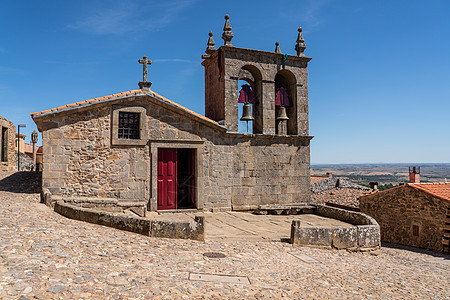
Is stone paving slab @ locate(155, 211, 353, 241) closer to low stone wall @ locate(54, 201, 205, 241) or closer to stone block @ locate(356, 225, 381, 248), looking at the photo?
low stone wall @ locate(54, 201, 205, 241)

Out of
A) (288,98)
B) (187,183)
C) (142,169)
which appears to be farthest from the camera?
(288,98)

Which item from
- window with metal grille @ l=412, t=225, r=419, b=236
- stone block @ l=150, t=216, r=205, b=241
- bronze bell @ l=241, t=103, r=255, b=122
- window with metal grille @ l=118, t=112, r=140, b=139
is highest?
bronze bell @ l=241, t=103, r=255, b=122

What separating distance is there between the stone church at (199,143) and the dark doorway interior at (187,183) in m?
0.04

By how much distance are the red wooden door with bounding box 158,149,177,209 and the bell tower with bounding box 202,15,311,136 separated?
252 centimetres

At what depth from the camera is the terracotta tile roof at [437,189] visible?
A: 16.9 m

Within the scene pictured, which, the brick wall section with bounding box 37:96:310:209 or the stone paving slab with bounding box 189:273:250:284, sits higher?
the brick wall section with bounding box 37:96:310:209

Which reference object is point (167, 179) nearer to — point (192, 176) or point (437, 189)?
point (192, 176)

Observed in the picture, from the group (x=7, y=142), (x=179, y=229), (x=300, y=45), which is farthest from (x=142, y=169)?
(x=7, y=142)

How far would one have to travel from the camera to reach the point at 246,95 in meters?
14.5

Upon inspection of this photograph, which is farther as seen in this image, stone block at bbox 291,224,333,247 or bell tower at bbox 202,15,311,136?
bell tower at bbox 202,15,311,136

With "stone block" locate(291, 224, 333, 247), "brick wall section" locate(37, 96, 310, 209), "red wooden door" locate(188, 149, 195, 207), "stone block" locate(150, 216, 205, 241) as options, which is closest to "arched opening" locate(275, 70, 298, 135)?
"brick wall section" locate(37, 96, 310, 209)

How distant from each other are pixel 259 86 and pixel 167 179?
525cm

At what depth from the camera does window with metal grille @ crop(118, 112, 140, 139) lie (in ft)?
40.0

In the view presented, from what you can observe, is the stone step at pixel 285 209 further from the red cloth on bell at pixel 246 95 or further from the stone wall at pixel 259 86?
the red cloth on bell at pixel 246 95
